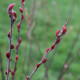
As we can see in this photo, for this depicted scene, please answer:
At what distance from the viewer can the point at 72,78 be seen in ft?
10.5

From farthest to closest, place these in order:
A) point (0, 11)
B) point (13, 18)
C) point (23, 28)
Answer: point (0, 11), point (23, 28), point (13, 18)

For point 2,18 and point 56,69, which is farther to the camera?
point 2,18

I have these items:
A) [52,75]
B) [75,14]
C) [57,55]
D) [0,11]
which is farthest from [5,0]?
[52,75]

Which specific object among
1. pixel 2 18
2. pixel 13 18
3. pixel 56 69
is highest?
pixel 13 18

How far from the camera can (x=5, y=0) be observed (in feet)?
15.8

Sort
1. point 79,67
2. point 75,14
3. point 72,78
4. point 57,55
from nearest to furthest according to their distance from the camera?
point 72,78 → point 79,67 → point 57,55 → point 75,14

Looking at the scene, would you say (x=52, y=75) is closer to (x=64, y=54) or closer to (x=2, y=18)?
(x=64, y=54)

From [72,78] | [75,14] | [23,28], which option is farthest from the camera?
[75,14]

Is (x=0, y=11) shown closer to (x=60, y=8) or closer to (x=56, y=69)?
(x=60, y=8)

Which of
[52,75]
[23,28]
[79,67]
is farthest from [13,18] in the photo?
[23,28]

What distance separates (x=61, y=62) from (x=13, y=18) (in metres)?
2.81

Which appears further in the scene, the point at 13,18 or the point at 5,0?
the point at 5,0

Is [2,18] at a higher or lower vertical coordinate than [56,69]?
higher

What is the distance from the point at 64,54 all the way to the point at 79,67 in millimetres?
415
